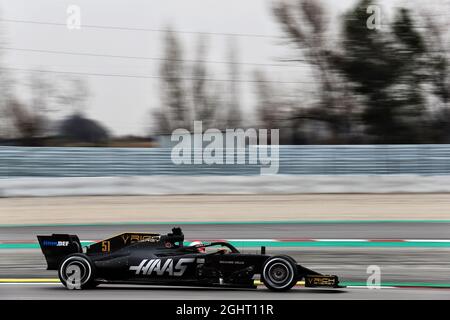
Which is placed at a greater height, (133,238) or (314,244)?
(133,238)

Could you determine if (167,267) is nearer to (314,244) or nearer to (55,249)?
(55,249)

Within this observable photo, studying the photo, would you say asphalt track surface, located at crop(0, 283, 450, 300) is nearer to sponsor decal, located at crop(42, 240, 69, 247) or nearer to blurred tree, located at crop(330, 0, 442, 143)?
sponsor decal, located at crop(42, 240, 69, 247)

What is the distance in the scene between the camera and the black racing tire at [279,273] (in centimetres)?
604

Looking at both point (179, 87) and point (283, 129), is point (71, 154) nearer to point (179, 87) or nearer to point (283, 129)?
point (179, 87)

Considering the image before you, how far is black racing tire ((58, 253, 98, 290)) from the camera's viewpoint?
20.4 feet

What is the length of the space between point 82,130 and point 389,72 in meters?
9.38

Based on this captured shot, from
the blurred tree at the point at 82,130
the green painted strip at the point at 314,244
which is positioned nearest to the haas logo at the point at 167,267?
the green painted strip at the point at 314,244

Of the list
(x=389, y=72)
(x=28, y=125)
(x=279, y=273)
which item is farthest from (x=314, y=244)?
(x=389, y=72)

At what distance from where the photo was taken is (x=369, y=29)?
2153 centimetres

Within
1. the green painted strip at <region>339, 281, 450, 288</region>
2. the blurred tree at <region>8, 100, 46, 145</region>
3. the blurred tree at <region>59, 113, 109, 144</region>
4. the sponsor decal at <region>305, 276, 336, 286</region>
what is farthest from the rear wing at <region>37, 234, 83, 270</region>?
the blurred tree at <region>8, 100, 46, 145</region>

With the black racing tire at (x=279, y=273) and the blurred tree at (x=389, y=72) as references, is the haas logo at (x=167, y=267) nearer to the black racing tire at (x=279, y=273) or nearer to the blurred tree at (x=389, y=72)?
the black racing tire at (x=279, y=273)

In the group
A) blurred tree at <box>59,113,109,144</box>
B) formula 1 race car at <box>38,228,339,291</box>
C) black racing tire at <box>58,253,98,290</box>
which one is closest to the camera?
formula 1 race car at <box>38,228,339,291</box>

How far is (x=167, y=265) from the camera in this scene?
6.12 meters

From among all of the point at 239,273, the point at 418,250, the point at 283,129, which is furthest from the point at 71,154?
the point at 239,273
